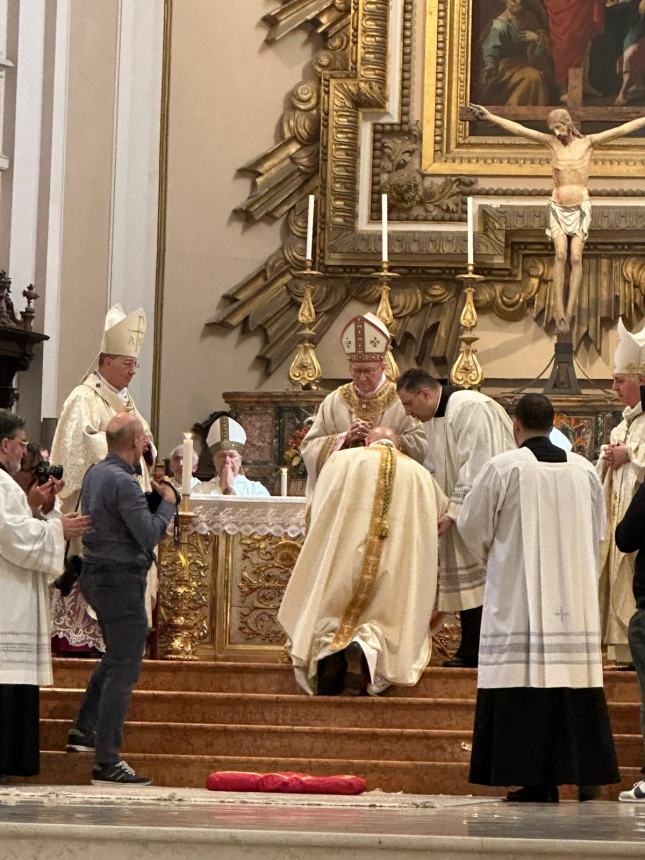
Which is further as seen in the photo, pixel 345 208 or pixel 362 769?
pixel 345 208

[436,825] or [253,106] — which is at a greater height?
[253,106]

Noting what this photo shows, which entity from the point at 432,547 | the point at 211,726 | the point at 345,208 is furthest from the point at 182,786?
the point at 345,208

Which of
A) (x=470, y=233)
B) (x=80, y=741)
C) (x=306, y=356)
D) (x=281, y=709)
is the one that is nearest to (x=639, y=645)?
(x=281, y=709)

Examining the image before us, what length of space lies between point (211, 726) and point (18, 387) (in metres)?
3.46

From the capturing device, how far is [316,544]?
A: 327 inches

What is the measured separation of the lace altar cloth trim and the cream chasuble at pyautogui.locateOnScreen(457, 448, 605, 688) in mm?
2040

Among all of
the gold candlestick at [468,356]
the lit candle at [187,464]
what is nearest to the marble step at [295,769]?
the lit candle at [187,464]

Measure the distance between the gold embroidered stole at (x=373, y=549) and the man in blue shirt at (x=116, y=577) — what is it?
0.98 metres

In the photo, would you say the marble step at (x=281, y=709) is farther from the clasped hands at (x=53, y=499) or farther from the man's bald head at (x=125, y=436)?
the man's bald head at (x=125, y=436)

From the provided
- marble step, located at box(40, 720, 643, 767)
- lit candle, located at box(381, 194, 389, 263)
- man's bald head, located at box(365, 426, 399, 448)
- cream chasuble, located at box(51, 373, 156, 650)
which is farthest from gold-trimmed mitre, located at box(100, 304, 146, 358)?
lit candle, located at box(381, 194, 389, 263)

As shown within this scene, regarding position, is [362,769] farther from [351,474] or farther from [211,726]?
[351,474]

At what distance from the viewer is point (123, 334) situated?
9039 millimetres

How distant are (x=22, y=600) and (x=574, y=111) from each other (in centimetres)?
612

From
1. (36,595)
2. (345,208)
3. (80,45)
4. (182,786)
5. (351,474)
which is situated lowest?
(182,786)
